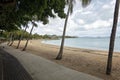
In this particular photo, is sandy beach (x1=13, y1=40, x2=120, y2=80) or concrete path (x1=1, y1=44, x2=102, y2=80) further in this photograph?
sandy beach (x1=13, y1=40, x2=120, y2=80)

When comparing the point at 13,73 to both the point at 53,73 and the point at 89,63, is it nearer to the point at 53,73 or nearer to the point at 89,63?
the point at 53,73

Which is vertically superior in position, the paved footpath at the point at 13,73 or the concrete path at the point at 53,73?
the paved footpath at the point at 13,73

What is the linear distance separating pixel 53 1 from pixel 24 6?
165 cm

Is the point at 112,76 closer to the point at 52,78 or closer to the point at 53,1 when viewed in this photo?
the point at 52,78

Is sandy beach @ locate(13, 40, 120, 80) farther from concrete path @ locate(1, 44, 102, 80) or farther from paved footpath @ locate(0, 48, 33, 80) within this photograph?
paved footpath @ locate(0, 48, 33, 80)

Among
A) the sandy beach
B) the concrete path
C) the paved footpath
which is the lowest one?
the sandy beach

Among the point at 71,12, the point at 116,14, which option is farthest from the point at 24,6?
the point at 71,12

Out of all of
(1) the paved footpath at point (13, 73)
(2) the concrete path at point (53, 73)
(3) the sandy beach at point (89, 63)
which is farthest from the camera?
(3) the sandy beach at point (89, 63)

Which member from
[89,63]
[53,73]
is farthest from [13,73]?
[89,63]

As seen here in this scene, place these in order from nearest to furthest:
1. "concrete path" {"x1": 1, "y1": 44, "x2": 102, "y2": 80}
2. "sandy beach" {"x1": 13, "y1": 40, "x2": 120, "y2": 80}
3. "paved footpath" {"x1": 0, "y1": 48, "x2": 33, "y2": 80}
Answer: "paved footpath" {"x1": 0, "y1": 48, "x2": 33, "y2": 80}, "concrete path" {"x1": 1, "y1": 44, "x2": 102, "y2": 80}, "sandy beach" {"x1": 13, "y1": 40, "x2": 120, "y2": 80}

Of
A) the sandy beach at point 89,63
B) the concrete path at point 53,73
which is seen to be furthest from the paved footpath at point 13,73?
the sandy beach at point 89,63

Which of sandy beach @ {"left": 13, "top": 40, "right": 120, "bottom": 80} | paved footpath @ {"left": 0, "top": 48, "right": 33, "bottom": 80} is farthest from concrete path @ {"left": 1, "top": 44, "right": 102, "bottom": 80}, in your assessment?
sandy beach @ {"left": 13, "top": 40, "right": 120, "bottom": 80}

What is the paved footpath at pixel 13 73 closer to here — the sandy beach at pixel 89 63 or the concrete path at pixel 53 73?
the concrete path at pixel 53 73

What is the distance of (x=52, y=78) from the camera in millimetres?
9211
